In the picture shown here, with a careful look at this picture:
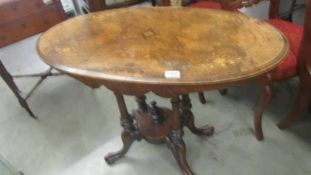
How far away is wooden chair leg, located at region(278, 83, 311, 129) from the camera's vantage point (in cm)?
148

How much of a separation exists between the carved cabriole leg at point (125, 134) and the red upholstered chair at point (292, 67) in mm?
693

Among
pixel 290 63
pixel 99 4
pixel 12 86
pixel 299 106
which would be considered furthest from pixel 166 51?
pixel 99 4

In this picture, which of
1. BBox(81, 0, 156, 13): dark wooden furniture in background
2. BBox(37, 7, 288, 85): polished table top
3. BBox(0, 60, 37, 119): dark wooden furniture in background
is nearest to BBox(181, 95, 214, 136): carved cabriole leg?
BBox(37, 7, 288, 85): polished table top

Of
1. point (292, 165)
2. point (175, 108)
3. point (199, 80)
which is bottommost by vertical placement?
point (292, 165)

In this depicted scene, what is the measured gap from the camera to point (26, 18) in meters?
2.55

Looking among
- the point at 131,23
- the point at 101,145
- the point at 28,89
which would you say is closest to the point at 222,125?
the point at 101,145

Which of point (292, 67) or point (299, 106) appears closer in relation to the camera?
point (292, 67)

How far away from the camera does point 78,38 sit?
1243 mm

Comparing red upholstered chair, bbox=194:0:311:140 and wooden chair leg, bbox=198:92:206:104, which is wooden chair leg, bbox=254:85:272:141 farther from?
wooden chair leg, bbox=198:92:206:104

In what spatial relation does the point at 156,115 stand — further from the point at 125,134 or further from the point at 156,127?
the point at 125,134

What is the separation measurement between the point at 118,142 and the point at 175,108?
0.65 meters

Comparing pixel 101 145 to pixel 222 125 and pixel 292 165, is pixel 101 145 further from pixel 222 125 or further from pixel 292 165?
pixel 292 165

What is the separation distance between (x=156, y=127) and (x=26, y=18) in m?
1.74

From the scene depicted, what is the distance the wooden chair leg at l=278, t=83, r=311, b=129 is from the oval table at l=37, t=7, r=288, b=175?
0.51 m
